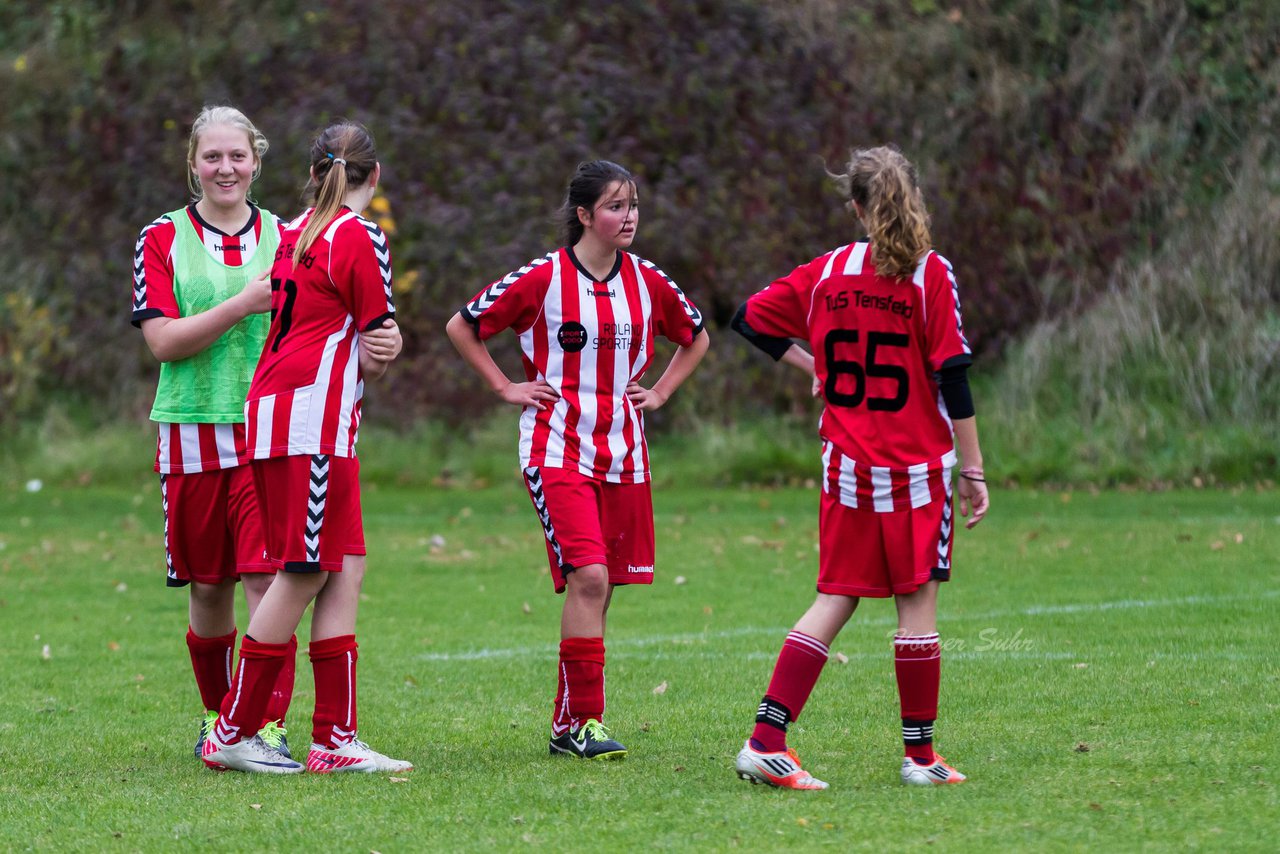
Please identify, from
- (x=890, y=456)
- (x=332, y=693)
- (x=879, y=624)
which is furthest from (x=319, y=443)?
(x=879, y=624)

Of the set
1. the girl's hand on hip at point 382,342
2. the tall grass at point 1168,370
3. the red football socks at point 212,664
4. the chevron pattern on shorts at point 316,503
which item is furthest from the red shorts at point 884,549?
the tall grass at point 1168,370

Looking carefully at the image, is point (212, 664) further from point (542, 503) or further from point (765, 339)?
point (765, 339)

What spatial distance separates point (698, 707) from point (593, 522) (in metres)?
1.25

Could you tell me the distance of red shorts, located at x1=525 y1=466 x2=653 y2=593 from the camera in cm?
627

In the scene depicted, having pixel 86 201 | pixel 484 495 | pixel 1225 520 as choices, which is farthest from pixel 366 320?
pixel 86 201

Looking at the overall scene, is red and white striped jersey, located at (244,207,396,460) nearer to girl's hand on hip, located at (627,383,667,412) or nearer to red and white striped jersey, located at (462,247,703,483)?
red and white striped jersey, located at (462,247,703,483)

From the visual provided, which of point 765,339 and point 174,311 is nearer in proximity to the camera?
point 765,339

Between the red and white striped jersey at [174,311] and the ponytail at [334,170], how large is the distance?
49 centimetres

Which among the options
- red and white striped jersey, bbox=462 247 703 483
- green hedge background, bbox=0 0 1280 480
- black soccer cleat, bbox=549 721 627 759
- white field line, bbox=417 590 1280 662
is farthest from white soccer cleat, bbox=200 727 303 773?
green hedge background, bbox=0 0 1280 480

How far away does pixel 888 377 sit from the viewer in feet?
18.5

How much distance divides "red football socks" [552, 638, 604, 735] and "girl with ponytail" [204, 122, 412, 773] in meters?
0.61

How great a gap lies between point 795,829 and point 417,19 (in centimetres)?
1776

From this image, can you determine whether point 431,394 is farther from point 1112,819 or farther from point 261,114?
point 1112,819

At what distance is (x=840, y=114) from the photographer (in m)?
20.5
